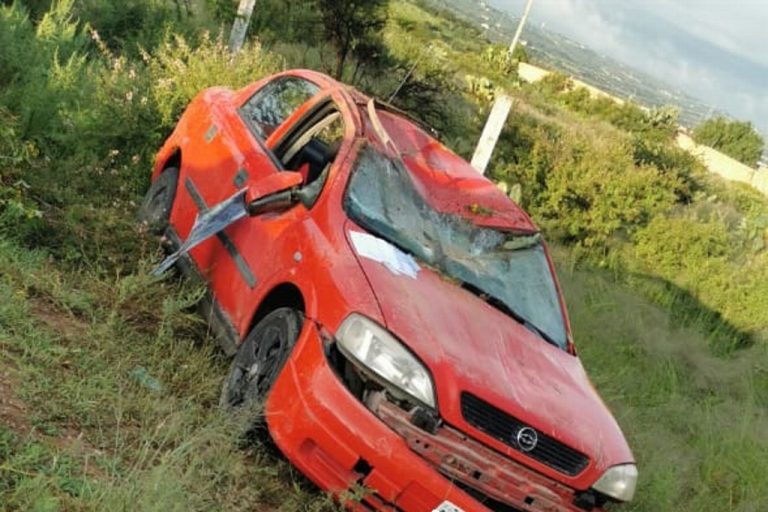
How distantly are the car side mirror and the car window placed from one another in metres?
1.09

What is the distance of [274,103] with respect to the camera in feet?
19.4

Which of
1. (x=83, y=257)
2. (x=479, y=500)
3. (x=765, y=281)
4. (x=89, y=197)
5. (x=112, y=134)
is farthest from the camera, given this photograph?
(x=765, y=281)

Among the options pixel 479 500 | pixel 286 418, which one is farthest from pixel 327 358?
pixel 479 500

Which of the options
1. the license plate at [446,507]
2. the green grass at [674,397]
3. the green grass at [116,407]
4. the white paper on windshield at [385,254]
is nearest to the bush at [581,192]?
the green grass at [674,397]

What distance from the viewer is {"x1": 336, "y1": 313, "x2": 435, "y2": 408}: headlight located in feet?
11.5

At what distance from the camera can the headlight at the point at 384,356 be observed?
3.51 m

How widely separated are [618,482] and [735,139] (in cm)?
7184

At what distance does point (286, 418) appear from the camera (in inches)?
142

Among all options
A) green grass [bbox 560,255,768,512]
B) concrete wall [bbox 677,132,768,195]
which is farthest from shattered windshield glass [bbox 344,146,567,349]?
concrete wall [bbox 677,132,768,195]

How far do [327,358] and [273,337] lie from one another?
478mm

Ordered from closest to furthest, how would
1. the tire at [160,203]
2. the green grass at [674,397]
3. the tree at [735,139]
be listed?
the tire at [160,203], the green grass at [674,397], the tree at [735,139]

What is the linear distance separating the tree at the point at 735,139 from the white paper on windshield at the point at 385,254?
227 feet

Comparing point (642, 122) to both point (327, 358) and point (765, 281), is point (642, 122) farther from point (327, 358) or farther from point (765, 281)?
point (327, 358)

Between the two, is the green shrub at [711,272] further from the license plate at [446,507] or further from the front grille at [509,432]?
the license plate at [446,507]
